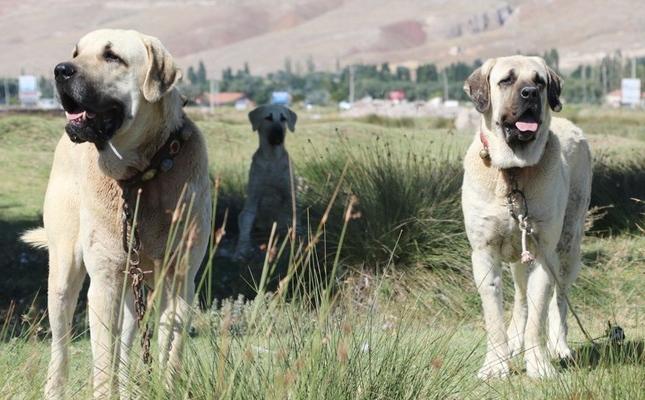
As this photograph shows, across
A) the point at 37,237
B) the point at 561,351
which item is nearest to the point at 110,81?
the point at 37,237

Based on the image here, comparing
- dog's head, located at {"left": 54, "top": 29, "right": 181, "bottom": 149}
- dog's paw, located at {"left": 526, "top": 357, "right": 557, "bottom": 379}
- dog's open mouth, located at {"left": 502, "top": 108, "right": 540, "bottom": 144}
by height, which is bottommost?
dog's paw, located at {"left": 526, "top": 357, "right": 557, "bottom": 379}

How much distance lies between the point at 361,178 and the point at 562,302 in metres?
3.61

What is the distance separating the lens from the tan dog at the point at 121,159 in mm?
5309

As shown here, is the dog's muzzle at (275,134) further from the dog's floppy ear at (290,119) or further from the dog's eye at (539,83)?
the dog's eye at (539,83)

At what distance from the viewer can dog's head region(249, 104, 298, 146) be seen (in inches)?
490

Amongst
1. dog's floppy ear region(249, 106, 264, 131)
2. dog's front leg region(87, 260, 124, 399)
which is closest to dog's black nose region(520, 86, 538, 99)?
dog's front leg region(87, 260, 124, 399)

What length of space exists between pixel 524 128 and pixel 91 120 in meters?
2.68

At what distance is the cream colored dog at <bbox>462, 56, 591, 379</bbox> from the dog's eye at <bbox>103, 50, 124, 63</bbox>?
241 centimetres

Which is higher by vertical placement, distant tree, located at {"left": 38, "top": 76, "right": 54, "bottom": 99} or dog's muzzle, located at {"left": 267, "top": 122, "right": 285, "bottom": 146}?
dog's muzzle, located at {"left": 267, "top": 122, "right": 285, "bottom": 146}

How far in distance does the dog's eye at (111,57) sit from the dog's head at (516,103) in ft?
7.90

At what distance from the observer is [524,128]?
6828 mm

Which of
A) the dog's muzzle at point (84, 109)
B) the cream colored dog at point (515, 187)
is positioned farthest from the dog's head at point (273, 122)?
the dog's muzzle at point (84, 109)

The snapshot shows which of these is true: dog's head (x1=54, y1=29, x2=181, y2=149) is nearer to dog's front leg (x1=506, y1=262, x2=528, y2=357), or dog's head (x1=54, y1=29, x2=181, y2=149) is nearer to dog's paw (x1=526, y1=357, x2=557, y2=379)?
dog's paw (x1=526, y1=357, x2=557, y2=379)

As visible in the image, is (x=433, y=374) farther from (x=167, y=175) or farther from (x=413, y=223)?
(x=413, y=223)
